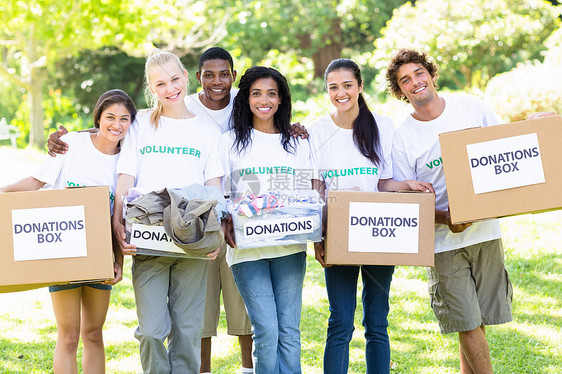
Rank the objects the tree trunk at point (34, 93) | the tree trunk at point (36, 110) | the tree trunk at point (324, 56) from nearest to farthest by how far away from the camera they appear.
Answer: the tree trunk at point (34, 93) → the tree trunk at point (36, 110) → the tree trunk at point (324, 56)

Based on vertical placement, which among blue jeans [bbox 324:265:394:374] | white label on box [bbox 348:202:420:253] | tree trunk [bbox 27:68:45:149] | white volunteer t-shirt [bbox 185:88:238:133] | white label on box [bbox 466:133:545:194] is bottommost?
blue jeans [bbox 324:265:394:374]

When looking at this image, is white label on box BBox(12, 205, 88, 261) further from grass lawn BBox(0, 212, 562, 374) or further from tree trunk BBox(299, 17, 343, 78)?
tree trunk BBox(299, 17, 343, 78)

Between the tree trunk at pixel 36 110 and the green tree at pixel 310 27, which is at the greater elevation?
the green tree at pixel 310 27

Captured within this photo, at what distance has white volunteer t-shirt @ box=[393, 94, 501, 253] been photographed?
3137 mm

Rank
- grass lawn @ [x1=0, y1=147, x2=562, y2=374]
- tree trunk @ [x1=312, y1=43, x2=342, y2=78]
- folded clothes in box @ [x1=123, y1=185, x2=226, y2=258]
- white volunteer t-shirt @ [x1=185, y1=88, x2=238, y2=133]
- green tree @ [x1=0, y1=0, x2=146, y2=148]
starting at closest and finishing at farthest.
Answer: folded clothes in box @ [x1=123, y1=185, x2=226, y2=258], white volunteer t-shirt @ [x1=185, y1=88, x2=238, y2=133], grass lawn @ [x1=0, y1=147, x2=562, y2=374], green tree @ [x1=0, y1=0, x2=146, y2=148], tree trunk @ [x1=312, y1=43, x2=342, y2=78]

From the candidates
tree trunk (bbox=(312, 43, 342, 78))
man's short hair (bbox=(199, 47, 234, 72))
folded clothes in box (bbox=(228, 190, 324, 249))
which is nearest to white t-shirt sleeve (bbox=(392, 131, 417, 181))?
folded clothes in box (bbox=(228, 190, 324, 249))

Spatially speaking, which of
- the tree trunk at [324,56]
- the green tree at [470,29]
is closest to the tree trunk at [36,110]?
the green tree at [470,29]

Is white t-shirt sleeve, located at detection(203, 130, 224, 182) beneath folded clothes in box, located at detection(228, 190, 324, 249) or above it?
above

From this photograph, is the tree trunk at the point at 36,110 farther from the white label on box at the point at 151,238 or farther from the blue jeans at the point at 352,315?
the blue jeans at the point at 352,315

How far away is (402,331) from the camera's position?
4363 mm

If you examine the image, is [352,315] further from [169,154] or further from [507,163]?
[169,154]

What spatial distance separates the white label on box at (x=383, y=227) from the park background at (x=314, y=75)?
1062 mm

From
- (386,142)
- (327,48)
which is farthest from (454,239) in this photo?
Answer: (327,48)

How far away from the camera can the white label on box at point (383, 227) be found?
2885 millimetres
